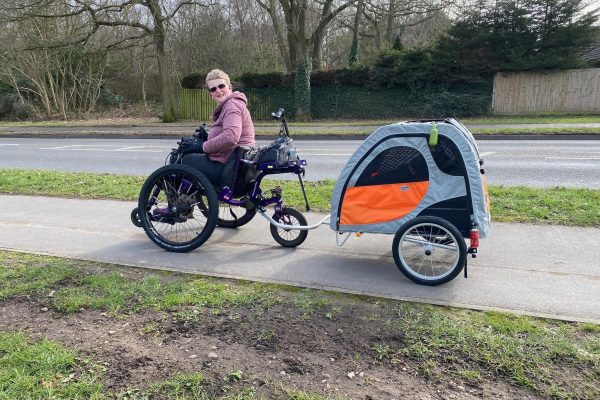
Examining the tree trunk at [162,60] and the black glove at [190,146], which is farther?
the tree trunk at [162,60]

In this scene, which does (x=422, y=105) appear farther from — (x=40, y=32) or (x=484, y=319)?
(x=484, y=319)

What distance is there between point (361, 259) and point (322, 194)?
2681 millimetres

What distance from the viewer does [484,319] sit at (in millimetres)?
3359

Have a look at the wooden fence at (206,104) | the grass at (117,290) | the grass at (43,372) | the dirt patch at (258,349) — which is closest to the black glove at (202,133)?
the grass at (117,290)

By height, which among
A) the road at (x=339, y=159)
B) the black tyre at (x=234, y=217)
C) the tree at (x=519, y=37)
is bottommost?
the black tyre at (x=234, y=217)

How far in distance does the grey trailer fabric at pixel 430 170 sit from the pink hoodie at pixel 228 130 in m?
1.22

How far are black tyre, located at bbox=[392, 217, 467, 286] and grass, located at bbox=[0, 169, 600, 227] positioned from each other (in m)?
2.03

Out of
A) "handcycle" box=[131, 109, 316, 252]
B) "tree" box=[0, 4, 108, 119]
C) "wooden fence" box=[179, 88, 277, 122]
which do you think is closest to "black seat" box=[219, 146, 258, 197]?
"handcycle" box=[131, 109, 316, 252]

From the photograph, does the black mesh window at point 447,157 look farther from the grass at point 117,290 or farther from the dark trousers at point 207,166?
the dark trousers at point 207,166

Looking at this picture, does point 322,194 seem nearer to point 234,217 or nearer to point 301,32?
point 234,217

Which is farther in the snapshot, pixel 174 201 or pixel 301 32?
pixel 301 32

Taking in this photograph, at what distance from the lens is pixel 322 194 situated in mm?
7281

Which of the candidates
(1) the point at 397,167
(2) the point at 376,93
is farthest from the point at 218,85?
(2) the point at 376,93

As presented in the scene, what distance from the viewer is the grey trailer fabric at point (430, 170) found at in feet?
13.0
